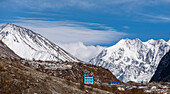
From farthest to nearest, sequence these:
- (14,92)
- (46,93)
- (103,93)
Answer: (103,93) → (46,93) → (14,92)

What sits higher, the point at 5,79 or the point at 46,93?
the point at 5,79

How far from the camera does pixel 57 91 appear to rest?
88.4 feet

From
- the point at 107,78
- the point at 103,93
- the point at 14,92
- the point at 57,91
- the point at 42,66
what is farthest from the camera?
the point at 107,78

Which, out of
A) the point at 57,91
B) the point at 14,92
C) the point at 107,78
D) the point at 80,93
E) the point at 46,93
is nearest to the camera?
the point at 14,92

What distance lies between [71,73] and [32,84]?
10118 cm

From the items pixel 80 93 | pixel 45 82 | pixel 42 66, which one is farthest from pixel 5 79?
pixel 42 66

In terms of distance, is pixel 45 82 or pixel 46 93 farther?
pixel 45 82

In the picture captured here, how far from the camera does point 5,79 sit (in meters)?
23.1

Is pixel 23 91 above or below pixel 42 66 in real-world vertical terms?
below

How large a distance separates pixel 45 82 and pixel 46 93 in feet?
8.91

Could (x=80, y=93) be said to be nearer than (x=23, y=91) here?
No

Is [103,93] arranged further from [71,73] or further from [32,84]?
[71,73]

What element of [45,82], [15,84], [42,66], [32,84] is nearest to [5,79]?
[15,84]

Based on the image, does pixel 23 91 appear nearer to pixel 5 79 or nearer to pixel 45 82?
pixel 5 79
